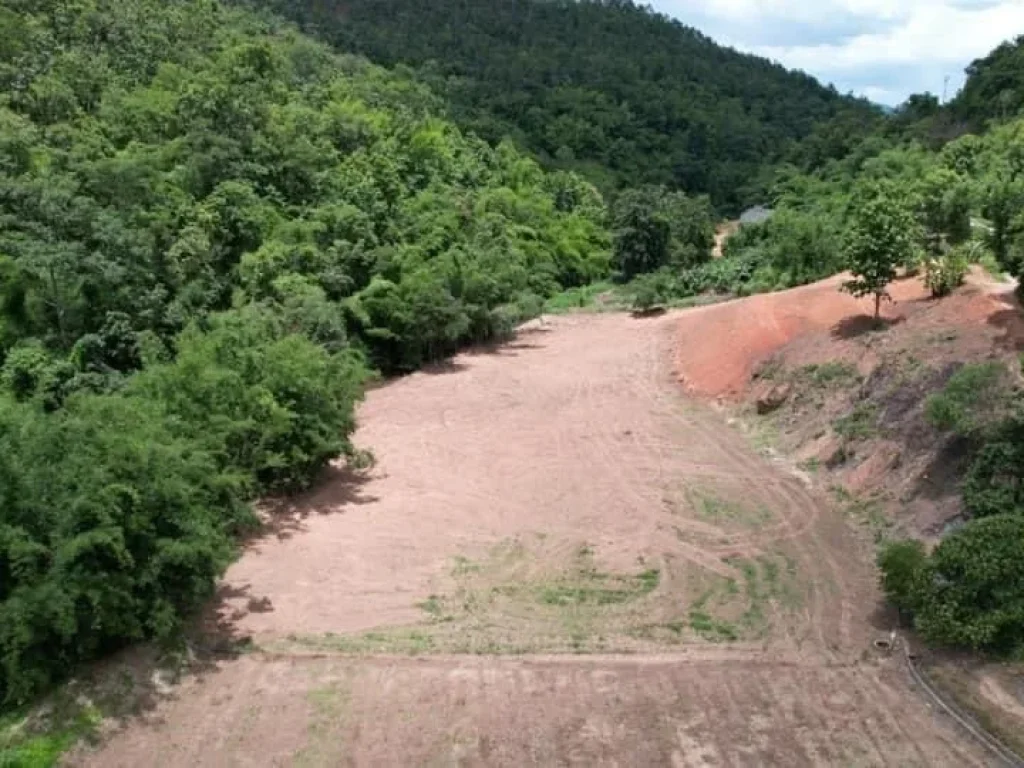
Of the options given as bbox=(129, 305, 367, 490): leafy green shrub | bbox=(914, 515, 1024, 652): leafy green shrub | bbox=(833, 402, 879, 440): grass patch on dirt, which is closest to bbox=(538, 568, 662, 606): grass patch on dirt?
bbox=(914, 515, 1024, 652): leafy green shrub

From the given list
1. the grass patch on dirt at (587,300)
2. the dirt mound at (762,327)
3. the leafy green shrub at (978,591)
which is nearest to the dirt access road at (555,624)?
the leafy green shrub at (978,591)

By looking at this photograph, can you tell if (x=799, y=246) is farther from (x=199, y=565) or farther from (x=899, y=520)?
(x=199, y=565)

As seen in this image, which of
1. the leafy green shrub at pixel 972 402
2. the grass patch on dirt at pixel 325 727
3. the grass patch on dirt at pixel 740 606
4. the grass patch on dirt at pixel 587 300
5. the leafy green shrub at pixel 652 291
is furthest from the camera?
the grass patch on dirt at pixel 587 300

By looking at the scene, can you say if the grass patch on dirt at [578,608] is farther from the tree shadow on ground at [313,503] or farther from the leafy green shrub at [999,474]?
the tree shadow on ground at [313,503]

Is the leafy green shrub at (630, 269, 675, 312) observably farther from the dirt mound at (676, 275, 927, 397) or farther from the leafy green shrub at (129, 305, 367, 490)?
the leafy green shrub at (129, 305, 367, 490)

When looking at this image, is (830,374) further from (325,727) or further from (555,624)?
(325,727)

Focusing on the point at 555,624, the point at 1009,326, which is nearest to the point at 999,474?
the point at 1009,326
